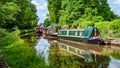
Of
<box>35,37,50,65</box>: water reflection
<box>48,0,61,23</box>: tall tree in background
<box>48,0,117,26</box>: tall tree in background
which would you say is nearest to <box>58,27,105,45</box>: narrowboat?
<box>35,37,50,65</box>: water reflection

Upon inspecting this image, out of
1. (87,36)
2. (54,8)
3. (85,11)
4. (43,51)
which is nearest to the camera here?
(43,51)

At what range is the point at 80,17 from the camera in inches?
2324

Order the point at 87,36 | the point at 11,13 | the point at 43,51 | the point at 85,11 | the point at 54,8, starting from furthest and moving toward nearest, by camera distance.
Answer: the point at 54,8 < the point at 85,11 < the point at 11,13 < the point at 87,36 < the point at 43,51

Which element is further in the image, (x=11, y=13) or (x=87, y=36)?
(x=11, y=13)

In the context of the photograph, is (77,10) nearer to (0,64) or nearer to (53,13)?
(53,13)

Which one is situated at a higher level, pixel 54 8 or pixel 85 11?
pixel 54 8

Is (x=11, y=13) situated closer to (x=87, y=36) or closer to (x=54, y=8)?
(x=87, y=36)

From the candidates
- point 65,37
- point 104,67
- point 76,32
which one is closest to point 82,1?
point 65,37

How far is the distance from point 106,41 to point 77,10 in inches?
844

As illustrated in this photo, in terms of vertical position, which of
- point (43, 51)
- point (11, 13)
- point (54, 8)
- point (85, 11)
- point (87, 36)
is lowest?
point (87, 36)

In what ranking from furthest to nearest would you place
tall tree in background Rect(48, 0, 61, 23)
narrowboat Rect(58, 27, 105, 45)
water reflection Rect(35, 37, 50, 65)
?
tall tree in background Rect(48, 0, 61, 23), narrowboat Rect(58, 27, 105, 45), water reflection Rect(35, 37, 50, 65)

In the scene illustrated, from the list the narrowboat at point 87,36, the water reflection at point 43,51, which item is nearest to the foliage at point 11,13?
the water reflection at point 43,51

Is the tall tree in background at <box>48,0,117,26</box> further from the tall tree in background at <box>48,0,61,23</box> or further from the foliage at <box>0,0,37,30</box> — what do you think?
the tall tree in background at <box>48,0,61,23</box>

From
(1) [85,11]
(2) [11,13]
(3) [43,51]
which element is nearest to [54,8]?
(1) [85,11]
